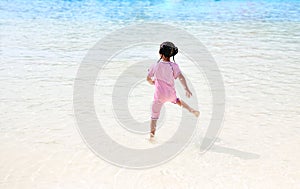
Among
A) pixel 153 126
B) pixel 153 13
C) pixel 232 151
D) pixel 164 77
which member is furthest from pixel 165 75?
pixel 153 13

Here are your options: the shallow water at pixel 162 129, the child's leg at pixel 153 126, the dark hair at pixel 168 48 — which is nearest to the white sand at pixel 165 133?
the shallow water at pixel 162 129

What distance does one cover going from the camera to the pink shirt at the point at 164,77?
200 inches

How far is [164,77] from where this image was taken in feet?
16.7

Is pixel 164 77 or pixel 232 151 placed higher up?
pixel 164 77

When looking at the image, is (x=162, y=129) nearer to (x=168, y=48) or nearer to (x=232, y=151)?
(x=232, y=151)

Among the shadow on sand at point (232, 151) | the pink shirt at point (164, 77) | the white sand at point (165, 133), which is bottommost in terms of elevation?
the shadow on sand at point (232, 151)

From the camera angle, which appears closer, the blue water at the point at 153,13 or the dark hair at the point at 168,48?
the dark hair at the point at 168,48

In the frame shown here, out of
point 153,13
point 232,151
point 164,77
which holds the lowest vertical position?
point 232,151

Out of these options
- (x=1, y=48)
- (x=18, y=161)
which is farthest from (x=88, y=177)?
(x=1, y=48)

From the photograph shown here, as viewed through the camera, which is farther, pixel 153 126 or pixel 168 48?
pixel 153 126

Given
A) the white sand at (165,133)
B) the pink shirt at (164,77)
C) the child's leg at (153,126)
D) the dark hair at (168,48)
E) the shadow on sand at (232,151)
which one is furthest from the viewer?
the child's leg at (153,126)

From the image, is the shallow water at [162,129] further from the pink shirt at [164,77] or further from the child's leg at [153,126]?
the pink shirt at [164,77]

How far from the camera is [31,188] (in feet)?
13.1

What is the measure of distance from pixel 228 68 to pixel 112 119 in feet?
14.0
